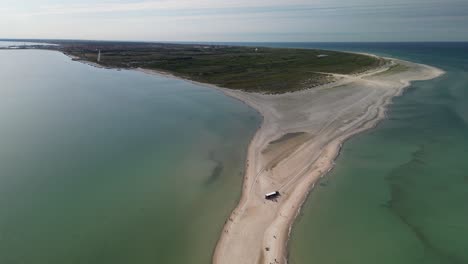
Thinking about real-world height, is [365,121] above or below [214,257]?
above

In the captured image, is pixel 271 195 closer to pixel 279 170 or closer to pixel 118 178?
pixel 279 170

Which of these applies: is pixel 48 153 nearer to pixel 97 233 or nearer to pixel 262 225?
pixel 97 233

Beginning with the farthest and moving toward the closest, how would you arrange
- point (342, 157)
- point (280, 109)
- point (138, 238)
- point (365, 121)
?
point (280, 109)
point (365, 121)
point (342, 157)
point (138, 238)

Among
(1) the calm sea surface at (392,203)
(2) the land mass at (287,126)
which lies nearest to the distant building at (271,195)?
(2) the land mass at (287,126)

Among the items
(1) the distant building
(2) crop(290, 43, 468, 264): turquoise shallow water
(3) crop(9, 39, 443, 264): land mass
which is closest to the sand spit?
(3) crop(9, 39, 443, 264): land mass

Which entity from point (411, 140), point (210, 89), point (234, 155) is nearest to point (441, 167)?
point (411, 140)

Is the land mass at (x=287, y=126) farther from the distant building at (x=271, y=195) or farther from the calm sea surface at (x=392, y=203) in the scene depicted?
the calm sea surface at (x=392, y=203)

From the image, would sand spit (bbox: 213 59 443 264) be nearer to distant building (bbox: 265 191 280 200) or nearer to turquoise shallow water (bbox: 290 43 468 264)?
distant building (bbox: 265 191 280 200)
